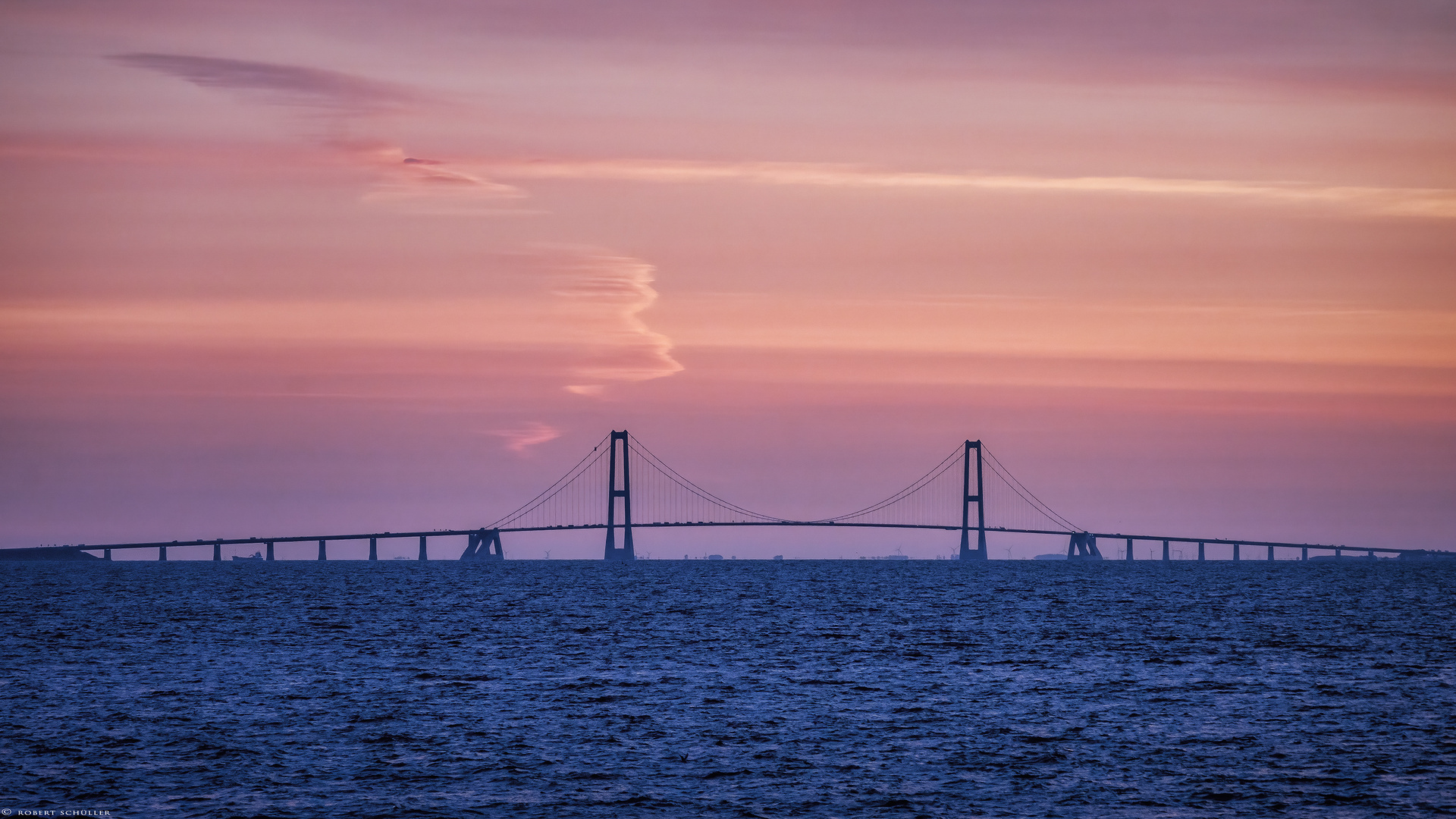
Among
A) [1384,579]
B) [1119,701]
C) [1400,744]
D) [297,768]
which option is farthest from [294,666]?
[1384,579]

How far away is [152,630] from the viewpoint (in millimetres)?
65562

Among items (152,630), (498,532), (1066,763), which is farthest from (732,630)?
(498,532)

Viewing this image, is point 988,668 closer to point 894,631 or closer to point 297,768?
point 894,631

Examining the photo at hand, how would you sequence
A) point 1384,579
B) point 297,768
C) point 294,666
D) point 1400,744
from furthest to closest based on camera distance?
point 1384,579 < point 294,666 < point 1400,744 < point 297,768

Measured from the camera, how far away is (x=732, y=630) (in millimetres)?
64312

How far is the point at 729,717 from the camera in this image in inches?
1342

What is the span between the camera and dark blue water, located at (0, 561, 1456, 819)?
2480 centimetres

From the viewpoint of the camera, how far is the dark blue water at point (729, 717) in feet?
81.4

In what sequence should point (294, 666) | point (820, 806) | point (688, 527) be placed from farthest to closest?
point (688, 527) < point (294, 666) < point (820, 806)

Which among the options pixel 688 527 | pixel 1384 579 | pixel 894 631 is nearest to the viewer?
pixel 894 631

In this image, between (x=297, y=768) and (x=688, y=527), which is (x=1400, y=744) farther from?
(x=688, y=527)

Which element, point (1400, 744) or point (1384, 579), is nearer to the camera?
point (1400, 744)

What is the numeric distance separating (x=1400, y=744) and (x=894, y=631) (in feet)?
115

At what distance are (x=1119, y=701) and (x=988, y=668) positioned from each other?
9066 millimetres
